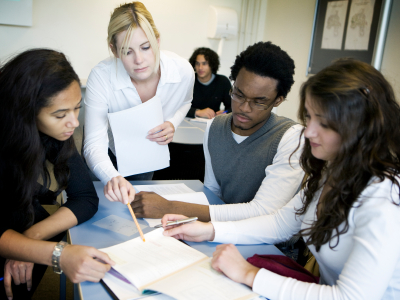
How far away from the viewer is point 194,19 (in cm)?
471

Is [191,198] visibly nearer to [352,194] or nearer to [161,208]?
[161,208]

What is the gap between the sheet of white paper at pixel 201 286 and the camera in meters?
0.77

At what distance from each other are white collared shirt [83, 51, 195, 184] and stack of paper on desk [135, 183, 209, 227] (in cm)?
21

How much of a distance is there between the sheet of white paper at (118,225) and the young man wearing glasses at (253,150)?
62mm

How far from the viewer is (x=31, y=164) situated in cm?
107

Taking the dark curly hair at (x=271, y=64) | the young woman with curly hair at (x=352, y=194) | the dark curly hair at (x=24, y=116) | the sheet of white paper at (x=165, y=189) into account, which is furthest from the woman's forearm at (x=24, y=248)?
the dark curly hair at (x=271, y=64)

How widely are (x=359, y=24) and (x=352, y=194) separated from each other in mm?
2921

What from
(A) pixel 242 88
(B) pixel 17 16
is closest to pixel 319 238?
(A) pixel 242 88

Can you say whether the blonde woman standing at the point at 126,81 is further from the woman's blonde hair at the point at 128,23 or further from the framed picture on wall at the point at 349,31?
the framed picture on wall at the point at 349,31

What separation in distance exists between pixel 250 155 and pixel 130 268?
0.76 meters

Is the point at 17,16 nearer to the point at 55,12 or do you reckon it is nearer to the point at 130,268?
the point at 55,12

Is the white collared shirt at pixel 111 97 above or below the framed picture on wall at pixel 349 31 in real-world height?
below

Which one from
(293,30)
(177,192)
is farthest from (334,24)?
(177,192)

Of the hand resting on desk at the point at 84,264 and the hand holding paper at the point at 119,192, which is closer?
the hand resting on desk at the point at 84,264
